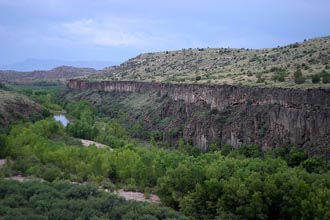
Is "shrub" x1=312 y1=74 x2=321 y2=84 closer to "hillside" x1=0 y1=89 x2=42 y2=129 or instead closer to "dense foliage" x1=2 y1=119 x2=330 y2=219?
"dense foliage" x1=2 y1=119 x2=330 y2=219

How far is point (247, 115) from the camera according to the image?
59000mm

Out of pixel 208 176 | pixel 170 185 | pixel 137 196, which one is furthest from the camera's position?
pixel 137 196

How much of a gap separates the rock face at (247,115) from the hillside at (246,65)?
10.1 ft

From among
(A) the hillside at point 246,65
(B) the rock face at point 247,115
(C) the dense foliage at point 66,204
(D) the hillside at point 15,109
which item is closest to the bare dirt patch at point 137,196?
(C) the dense foliage at point 66,204

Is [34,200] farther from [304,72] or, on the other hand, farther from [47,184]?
[304,72]

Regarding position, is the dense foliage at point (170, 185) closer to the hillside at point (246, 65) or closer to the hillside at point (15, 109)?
the hillside at point (246, 65)

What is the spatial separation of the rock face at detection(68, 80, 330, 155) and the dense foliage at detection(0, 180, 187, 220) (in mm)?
19032

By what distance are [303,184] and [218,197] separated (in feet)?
21.1

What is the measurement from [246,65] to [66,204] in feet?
226

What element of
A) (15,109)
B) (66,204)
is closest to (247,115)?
(66,204)

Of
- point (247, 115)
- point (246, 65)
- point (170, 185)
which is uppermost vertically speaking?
point (246, 65)

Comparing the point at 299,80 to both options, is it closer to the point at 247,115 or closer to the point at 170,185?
the point at 247,115

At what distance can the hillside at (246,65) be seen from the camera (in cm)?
6178

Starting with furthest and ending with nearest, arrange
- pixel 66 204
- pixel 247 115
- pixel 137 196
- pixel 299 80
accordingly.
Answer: pixel 247 115, pixel 299 80, pixel 137 196, pixel 66 204
